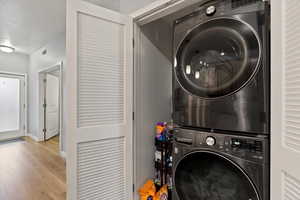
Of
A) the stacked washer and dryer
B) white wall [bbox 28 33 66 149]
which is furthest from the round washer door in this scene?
white wall [bbox 28 33 66 149]

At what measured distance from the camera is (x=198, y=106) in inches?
41.9

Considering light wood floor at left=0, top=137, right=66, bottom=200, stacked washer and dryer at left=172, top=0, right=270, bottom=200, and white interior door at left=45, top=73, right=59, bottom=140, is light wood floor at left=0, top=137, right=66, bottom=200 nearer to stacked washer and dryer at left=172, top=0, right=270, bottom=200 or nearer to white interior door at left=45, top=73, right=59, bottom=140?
white interior door at left=45, top=73, right=59, bottom=140

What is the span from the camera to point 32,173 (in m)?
2.51

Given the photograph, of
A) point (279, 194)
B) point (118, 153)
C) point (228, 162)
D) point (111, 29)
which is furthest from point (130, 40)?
point (279, 194)

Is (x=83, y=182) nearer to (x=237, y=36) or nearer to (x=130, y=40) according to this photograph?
(x=130, y=40)

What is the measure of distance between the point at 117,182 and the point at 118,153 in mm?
278

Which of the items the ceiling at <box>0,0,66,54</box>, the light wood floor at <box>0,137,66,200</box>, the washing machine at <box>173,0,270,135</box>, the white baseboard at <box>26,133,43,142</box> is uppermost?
the ceiling at <box>0,0,66,54</box>

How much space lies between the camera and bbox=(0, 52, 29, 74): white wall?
4.52 meters

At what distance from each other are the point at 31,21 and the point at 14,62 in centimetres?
268

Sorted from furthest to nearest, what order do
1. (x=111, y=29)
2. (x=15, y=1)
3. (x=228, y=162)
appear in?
(x=15, y=1) < (x=111, y=29) < (x=228, y=162)

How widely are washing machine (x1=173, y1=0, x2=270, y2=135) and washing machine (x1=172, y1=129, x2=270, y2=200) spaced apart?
74 mm

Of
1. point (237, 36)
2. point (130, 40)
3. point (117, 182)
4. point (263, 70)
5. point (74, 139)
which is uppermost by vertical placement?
point (130, 40)

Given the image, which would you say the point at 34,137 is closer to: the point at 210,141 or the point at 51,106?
the point at 51,106

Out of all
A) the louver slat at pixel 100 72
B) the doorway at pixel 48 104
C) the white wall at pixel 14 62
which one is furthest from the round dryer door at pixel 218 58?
the white wall at pixel 14 62
